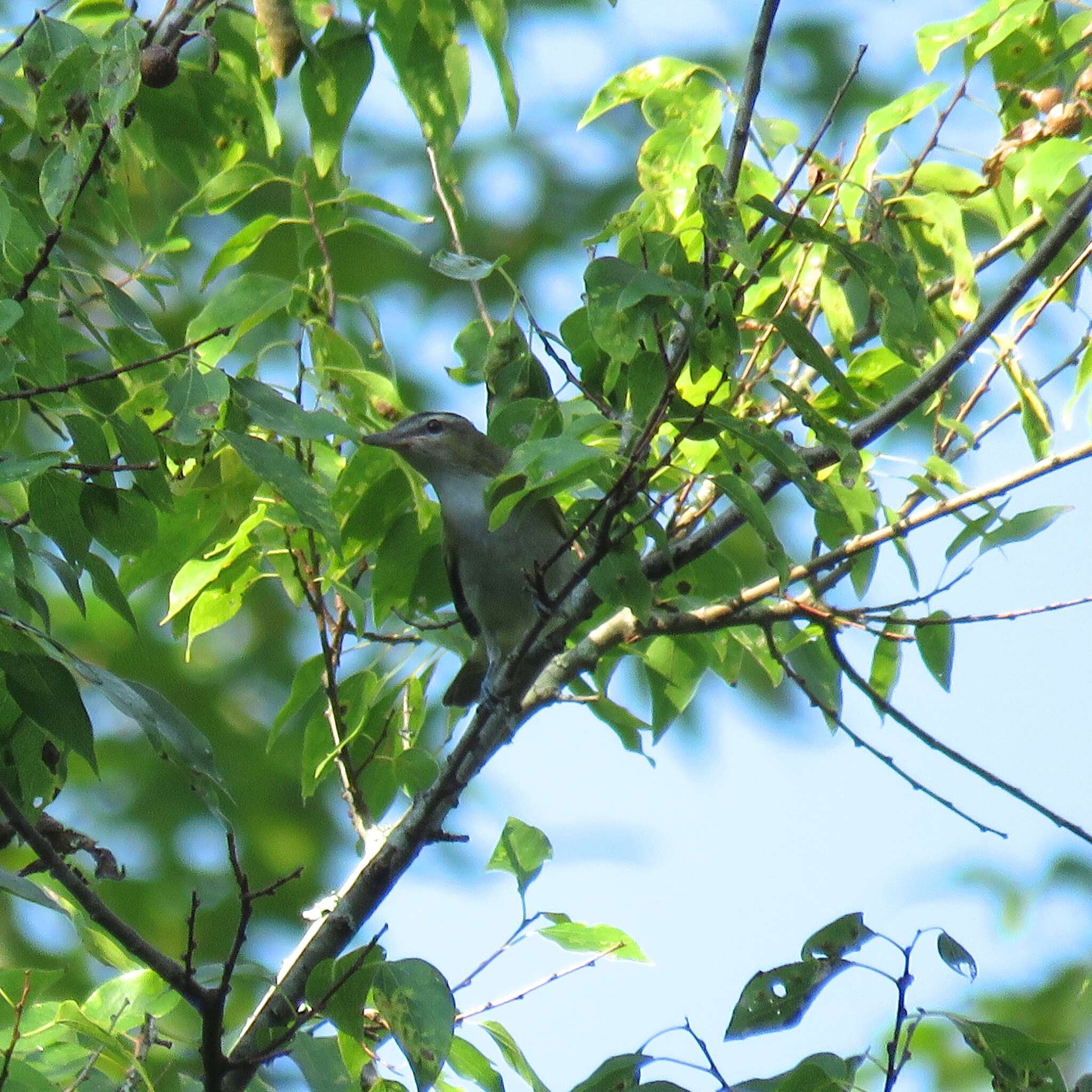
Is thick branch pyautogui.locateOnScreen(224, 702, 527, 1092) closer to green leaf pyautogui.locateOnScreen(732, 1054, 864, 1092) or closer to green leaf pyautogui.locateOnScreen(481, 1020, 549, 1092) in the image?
green leaf pyautogui.locateOnScreen(481, 1020, 549, 1092)

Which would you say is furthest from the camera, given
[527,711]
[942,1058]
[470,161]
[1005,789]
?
[470,161]

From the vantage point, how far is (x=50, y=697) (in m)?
2.43

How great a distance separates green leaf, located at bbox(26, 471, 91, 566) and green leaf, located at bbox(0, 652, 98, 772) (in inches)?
11.4

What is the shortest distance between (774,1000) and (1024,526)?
1144mm

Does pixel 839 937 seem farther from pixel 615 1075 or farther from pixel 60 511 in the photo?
pixel 60 511

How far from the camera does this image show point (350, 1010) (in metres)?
2.78

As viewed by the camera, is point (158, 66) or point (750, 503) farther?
point (158, 66)

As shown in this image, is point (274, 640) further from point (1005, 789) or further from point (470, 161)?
point (1005, 789)

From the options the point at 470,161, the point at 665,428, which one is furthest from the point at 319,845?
the point at 665,428

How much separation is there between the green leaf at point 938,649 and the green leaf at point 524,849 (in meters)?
0.96

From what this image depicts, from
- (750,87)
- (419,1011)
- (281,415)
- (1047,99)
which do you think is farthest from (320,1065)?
(1047,99)

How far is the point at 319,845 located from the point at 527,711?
12.7 ft

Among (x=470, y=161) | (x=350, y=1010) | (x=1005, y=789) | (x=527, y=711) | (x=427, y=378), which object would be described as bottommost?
(x=350, y=1010)

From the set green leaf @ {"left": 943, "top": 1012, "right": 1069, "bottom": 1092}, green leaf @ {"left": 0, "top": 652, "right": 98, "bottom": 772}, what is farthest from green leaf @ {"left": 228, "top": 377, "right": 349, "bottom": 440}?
green leaf @ {"left": 943, "top": 1012, "right": 1069, "bottom": 1092}
